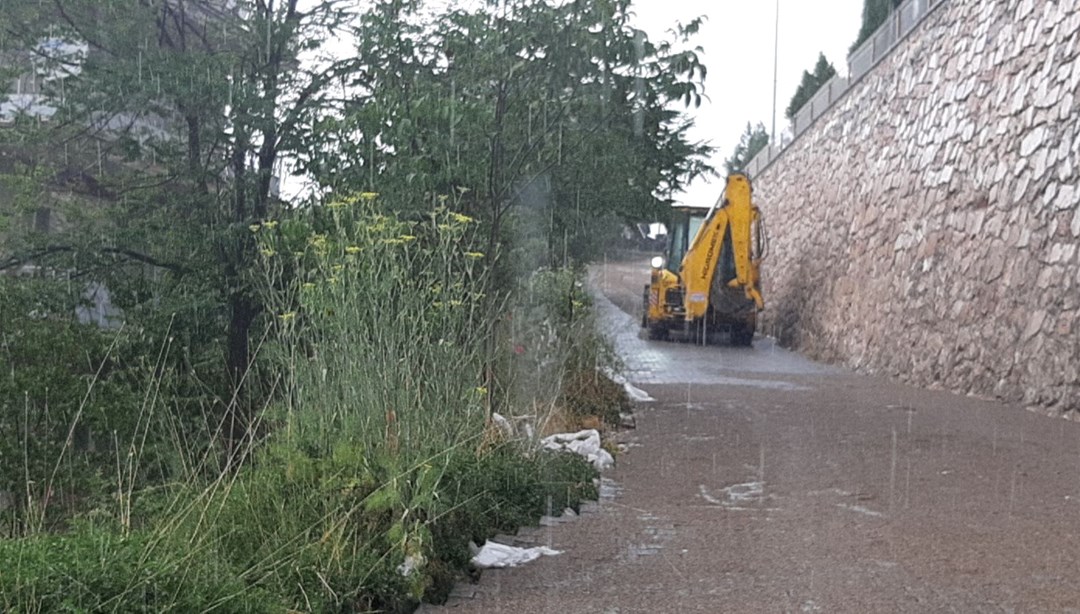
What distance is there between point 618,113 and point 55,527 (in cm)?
525

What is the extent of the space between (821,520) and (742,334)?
2068 cm

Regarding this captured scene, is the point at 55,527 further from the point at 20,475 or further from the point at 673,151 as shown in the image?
the point at 673,151

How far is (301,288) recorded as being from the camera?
7.20m

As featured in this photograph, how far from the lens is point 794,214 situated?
3070cm

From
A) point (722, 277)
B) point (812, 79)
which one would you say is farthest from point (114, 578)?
point (812, 79)

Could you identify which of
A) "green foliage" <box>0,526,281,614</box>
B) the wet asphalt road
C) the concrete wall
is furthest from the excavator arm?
"green foliage" <box>0,526,281,614</box>

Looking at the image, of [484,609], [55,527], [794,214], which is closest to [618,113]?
[55,527]

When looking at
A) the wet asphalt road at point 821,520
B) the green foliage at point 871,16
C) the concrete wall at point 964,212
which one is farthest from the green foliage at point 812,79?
the wet asphalt road at point 821,520

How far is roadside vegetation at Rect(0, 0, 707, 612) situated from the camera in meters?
5.58

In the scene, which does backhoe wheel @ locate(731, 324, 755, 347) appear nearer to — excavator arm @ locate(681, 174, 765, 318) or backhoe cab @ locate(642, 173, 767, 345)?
backhoe cab @ locate(642, 173, 767, 345)

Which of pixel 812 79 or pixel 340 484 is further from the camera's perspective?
pixel 812 79

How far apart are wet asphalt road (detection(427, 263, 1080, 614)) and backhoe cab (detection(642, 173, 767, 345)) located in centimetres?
1359

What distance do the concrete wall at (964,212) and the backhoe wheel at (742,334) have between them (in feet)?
6.03

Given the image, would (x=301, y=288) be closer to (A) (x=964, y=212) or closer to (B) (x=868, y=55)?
(A) (x=964, y=212)
